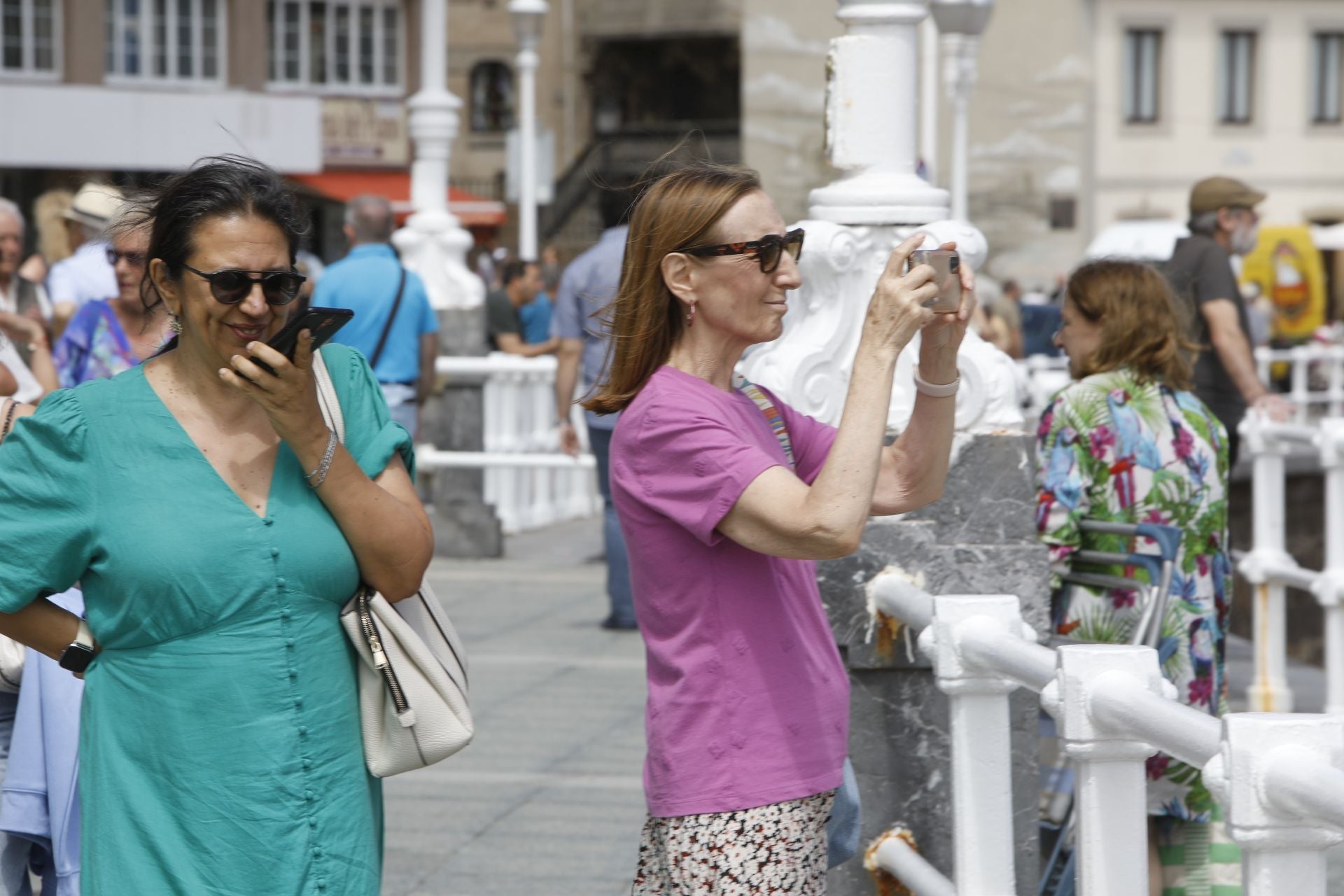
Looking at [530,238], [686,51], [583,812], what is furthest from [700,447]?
[686,51]

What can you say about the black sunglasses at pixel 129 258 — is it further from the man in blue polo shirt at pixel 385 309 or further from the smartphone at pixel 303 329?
the man in blue polo shirt at pixel 385 309

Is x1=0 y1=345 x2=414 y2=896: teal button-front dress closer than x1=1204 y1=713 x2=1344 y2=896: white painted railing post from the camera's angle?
No

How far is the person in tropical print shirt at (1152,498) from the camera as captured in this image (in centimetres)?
489

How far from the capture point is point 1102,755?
285 centimetres

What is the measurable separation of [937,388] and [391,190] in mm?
37652

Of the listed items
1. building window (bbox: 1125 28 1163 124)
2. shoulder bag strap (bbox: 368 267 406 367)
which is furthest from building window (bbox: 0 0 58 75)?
shoulder bag strap (bbox: 368 267 406 367)

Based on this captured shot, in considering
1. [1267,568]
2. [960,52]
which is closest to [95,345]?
[1267,568]

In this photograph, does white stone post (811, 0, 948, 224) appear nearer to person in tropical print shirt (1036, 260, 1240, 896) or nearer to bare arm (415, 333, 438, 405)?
person in tropical print shirt (1036, 260, 1240, 896)

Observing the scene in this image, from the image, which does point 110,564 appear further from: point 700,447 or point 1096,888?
point 1096,888

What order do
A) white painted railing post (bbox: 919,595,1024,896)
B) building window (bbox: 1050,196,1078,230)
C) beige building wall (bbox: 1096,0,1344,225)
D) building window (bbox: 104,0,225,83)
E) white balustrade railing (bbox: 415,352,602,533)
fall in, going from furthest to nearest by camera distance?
beige building wall (bbox: 1096,0,1344,225) < building window (bbox: 1050,196,1078,230) < building window (bbox: 104,0,225,83) < white balustrade railing (bbox: 415,352,602,533) < white painted railing post (bbox: 919,595,1024,896)

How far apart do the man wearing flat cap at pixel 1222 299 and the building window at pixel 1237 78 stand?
133 ft

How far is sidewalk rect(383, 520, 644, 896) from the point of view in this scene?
523 centimetres

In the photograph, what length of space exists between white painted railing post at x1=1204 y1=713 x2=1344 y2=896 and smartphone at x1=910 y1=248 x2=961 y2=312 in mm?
878

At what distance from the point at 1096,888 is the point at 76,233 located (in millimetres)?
6750
